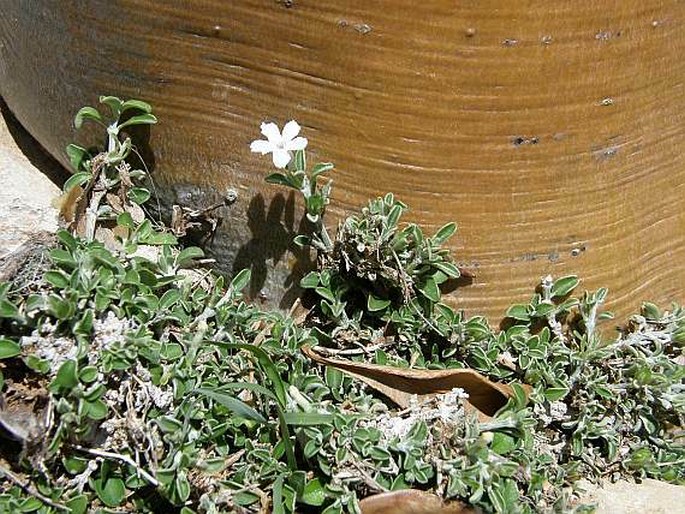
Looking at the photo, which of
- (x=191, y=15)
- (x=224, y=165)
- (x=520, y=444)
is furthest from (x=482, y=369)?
(x=191, y=15)

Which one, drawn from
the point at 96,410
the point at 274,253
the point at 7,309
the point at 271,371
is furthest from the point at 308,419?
the point at 7,309

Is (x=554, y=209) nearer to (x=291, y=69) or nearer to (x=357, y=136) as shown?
(x=357, y=136)

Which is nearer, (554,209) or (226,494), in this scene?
(226,494)

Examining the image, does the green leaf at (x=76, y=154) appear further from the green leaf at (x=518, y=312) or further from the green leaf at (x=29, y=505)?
the green leaf at (x=518, y=312)

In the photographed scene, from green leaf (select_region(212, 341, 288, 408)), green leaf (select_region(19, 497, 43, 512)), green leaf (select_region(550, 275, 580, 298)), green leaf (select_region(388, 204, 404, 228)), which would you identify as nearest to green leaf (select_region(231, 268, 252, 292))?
green leaf (select_region(212, 341, 288, 408))

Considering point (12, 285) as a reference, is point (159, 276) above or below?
above

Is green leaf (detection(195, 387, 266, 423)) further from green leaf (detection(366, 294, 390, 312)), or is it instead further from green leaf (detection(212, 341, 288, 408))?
green leaf (detection(366, 294, 390, 312))

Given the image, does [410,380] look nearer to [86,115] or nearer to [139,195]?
[139,195]
